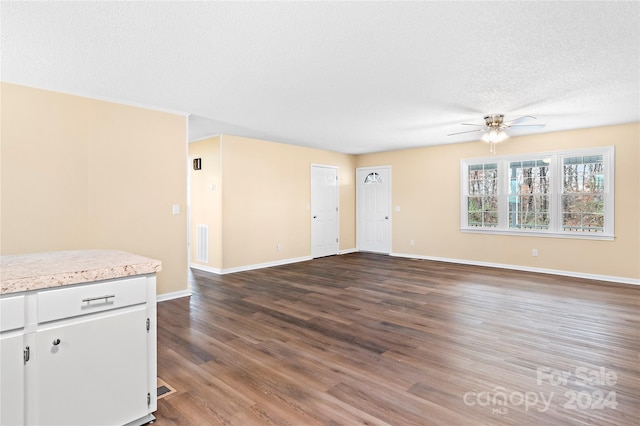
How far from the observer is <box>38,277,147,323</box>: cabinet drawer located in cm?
165

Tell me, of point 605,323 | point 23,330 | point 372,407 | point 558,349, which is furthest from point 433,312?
point 23,330

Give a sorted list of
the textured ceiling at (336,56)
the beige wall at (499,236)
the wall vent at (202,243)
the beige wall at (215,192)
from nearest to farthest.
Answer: the textured ceiling at (336,56), the beige wall at (215,192), the beige wall at (499,236), the wall vent at (202,243)

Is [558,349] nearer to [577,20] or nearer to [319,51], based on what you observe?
[577,20]

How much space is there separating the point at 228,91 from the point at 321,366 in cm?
288

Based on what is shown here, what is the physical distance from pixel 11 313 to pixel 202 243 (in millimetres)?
5025

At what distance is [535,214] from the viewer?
245 inches

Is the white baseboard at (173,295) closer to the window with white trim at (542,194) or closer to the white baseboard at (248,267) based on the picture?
the white baseboard at (248,267)

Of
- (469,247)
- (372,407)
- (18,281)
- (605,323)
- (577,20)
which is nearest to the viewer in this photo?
(18,281)

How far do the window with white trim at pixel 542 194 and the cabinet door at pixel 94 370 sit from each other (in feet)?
21.0

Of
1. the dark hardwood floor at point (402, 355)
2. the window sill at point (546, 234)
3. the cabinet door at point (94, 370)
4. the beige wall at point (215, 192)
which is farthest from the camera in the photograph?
the window sill at point (546, 234)

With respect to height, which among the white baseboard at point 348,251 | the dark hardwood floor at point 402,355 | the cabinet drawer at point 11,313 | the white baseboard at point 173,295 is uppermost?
the cabinet drawer at point 11,313

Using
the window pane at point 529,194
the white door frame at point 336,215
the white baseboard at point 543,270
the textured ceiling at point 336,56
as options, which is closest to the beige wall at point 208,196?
the textured ceiling at point 336,56

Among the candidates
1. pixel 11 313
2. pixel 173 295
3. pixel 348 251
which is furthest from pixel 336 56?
pixel 348 251

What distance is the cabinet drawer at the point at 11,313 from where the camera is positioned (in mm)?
1515
